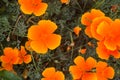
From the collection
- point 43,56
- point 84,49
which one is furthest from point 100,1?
point 43,56

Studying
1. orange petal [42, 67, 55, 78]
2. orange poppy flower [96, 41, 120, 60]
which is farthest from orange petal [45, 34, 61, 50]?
orange poppy flower [96, 41, 120, 60]

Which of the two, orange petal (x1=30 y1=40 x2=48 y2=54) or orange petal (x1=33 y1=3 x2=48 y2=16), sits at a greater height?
orange petal (x1=33 y1=3 x2=48 y2=16)

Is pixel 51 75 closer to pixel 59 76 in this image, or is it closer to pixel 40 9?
pixel 59 76

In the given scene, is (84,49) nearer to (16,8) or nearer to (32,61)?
(32,61)

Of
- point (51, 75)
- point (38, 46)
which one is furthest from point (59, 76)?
point (38, 46)

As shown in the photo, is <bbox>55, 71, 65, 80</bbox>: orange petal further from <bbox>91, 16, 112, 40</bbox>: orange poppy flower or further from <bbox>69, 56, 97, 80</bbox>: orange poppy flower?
<bbox>91, 16, 112, 40</bbox>: orange poppy flower
